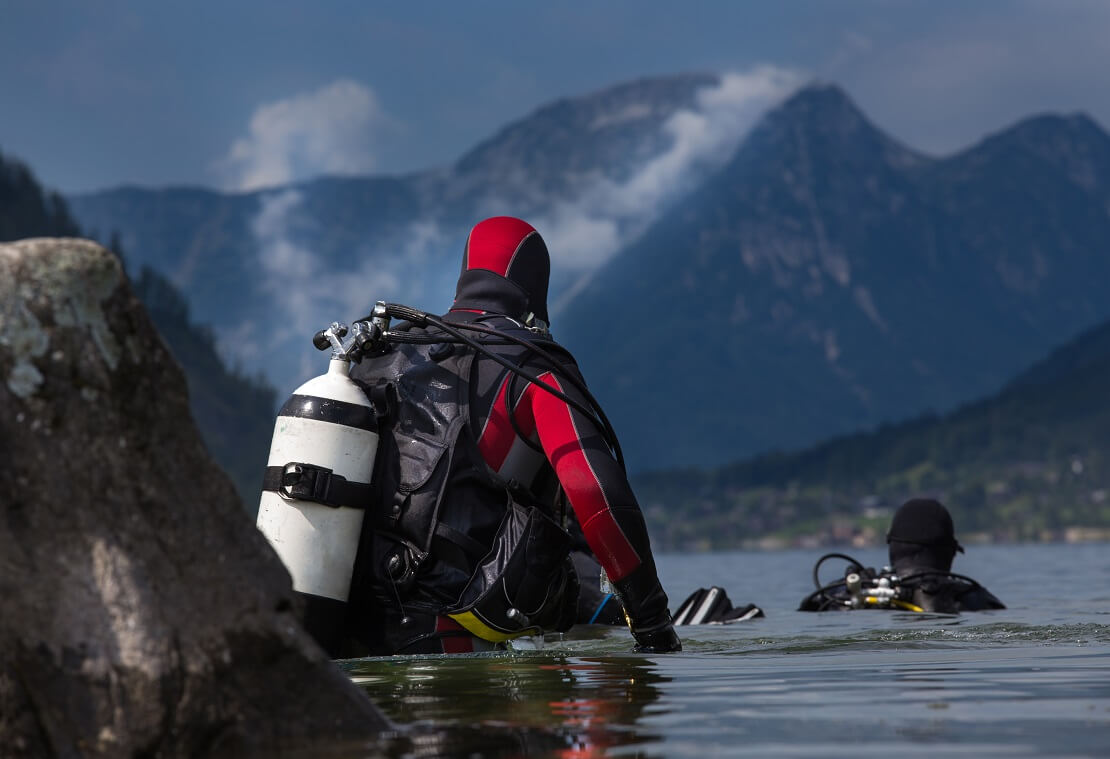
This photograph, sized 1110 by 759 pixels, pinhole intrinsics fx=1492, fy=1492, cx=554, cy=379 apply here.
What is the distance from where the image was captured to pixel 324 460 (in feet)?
21.9

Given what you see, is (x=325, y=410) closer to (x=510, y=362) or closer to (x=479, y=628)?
(x=510, y=362)

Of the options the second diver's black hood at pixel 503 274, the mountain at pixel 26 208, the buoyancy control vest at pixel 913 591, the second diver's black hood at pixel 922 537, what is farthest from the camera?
the mountain at pixel 26 208

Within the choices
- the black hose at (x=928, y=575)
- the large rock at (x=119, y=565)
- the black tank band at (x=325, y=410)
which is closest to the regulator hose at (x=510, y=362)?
the black tank band at (x=325, y=410)

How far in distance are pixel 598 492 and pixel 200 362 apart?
158436 mm

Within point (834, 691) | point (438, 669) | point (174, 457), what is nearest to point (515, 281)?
point (438, 669)

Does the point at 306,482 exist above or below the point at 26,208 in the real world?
below

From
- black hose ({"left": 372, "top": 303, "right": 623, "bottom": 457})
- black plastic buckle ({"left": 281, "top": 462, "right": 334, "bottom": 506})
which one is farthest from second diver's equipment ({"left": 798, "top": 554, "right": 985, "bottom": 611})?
black plastic buckle ({"left": 281, "top": 462, "right": 334, "bottom": 506})

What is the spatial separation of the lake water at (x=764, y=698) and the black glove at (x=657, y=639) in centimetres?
9

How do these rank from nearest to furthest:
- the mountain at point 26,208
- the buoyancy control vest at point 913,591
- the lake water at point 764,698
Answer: the lake water at point 764,698 → the buoyancy control vest at point 913,591 → the mountain at point 26,208

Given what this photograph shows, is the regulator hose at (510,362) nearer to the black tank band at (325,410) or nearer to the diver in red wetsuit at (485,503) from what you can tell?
the diver in red wetsuit at (485,503)

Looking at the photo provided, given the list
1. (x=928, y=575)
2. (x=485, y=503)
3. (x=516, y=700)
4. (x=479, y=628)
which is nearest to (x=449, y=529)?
(x=485, y=503)

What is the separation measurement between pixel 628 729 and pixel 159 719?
1.30 metres

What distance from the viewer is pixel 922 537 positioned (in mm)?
13047

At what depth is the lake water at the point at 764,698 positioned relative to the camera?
3.87 meters
